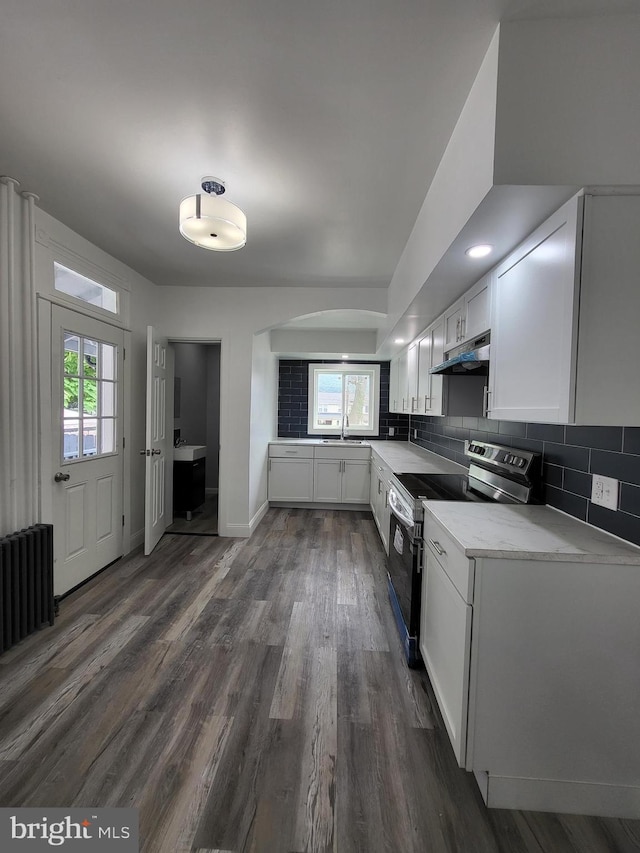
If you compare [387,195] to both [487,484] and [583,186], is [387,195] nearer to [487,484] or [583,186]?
[583,186]

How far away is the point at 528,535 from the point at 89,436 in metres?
2.95

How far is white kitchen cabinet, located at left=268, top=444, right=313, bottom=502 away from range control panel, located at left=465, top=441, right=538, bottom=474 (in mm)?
2487

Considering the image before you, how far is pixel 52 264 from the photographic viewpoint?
92.3 inches

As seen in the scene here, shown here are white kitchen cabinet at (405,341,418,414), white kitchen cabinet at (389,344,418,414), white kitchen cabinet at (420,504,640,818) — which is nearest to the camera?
white kitchen cabinet at (420,504,640,818)

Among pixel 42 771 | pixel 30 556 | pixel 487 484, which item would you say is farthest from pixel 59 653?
pixel 487 484

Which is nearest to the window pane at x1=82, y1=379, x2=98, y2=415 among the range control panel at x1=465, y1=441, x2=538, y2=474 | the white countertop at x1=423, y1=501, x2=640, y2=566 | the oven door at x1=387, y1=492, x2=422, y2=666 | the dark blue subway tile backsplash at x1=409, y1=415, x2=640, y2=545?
the oven door at x1=387, y1=492, x2=422, y2=666

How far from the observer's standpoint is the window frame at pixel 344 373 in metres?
5.34

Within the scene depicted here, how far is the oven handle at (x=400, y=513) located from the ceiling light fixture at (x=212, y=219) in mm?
1778

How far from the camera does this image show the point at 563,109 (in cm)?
109

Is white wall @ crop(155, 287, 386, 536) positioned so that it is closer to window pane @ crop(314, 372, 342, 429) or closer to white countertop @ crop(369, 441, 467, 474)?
white countertop @ crop(369, 441, 467, 474)

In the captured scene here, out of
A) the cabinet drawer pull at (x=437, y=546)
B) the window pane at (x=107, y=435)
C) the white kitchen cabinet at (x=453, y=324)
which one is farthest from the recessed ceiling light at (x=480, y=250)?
the window pane at (x=107, y=435)

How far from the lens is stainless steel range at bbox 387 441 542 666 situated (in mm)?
1853

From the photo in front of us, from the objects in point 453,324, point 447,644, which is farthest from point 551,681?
point 453,324

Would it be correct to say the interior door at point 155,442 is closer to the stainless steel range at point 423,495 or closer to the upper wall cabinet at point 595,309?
the stainless steel range at point 423,495
